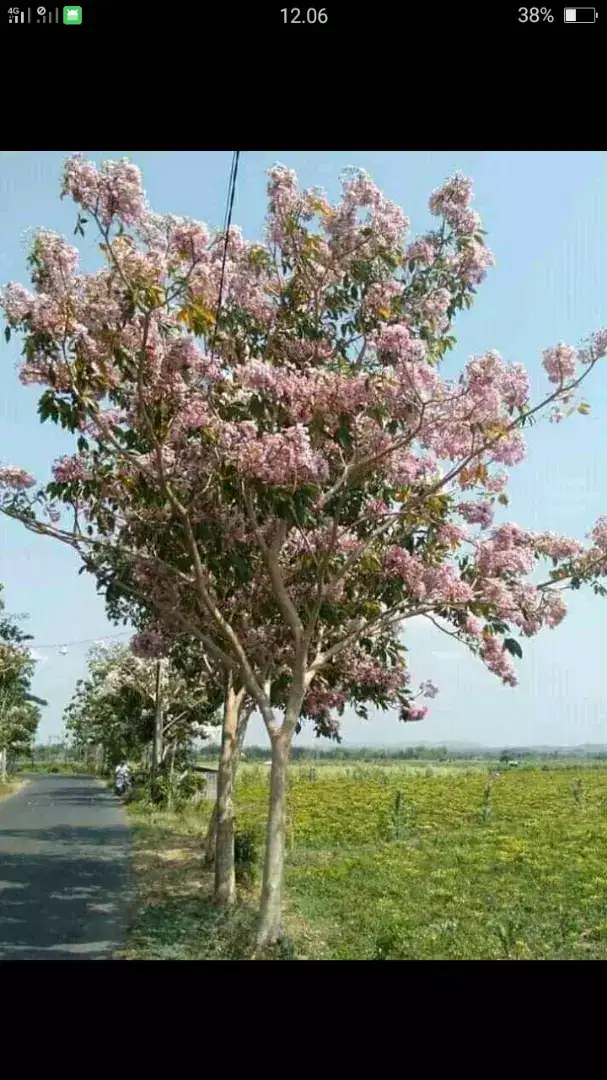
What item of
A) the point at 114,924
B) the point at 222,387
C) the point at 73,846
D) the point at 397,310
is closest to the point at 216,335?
the point at 222,387

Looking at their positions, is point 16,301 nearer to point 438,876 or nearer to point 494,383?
point 494,383

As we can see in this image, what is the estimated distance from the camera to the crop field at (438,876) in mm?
6352

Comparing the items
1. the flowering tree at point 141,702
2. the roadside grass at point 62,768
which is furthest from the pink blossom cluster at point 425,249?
the roadside grass at point 62,768

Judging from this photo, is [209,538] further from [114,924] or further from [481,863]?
[481,863]

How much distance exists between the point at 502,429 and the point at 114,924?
15.1 feet

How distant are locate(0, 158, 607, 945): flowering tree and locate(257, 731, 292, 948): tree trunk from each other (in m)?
0.01

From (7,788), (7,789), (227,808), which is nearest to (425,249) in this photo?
(227,808)

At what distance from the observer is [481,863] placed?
1109cm

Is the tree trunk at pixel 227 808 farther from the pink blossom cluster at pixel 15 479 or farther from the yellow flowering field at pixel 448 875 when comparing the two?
the pink blossom cluster at pixel 15 479

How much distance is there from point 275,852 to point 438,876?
4.77 meters
